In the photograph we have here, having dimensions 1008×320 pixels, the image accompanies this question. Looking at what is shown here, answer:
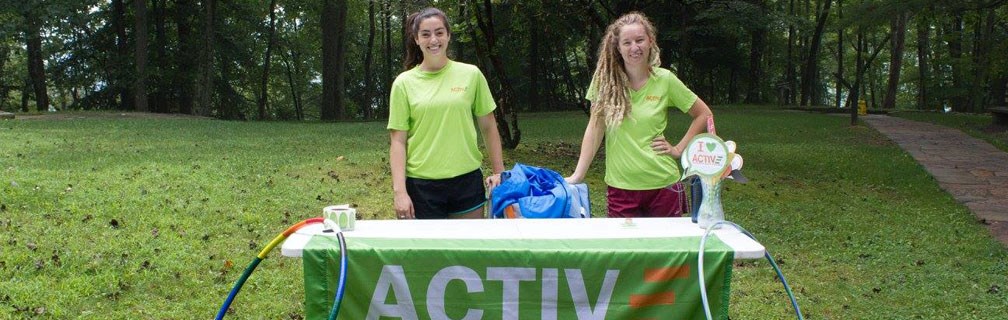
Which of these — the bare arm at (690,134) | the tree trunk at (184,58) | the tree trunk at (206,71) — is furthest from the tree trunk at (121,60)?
the bare arm at (690,134)

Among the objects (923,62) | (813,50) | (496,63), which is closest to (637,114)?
(496,63)

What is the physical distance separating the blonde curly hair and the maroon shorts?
0.30 m

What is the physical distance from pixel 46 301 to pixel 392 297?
2477 mm

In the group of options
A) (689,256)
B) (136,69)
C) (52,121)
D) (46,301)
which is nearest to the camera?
(689,256)

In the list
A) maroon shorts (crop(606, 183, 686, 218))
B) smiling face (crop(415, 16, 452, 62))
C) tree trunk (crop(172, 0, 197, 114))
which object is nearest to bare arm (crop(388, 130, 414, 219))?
smiling face (crop(415, 16, 452, 62))

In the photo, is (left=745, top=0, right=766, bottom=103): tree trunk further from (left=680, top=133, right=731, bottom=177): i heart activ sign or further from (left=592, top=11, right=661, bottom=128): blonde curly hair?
(left=680, top=133, right=731, bottom=177): i heart activ sign

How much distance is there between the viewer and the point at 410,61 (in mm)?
3223

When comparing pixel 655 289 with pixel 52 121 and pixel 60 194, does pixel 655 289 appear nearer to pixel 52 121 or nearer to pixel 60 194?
pixel 60 194

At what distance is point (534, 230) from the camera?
2820mm

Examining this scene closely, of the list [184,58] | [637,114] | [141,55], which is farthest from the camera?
[184,58]

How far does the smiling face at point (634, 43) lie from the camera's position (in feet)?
9.94

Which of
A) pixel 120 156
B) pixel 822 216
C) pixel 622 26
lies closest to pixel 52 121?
pixel 120 156

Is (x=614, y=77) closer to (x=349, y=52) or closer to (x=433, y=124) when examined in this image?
(x=433, y=124)

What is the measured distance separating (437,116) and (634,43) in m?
0.78
